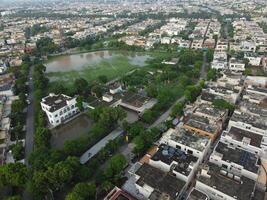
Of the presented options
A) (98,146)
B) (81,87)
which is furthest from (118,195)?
(81,87)

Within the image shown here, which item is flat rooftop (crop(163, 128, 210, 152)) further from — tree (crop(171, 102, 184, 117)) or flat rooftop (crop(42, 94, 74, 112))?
flat rooftop (crop(42, 94, 74, 112))

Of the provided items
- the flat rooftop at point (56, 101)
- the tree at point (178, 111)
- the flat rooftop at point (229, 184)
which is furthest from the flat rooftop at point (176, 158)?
the flat rooftop at point (56, 101)

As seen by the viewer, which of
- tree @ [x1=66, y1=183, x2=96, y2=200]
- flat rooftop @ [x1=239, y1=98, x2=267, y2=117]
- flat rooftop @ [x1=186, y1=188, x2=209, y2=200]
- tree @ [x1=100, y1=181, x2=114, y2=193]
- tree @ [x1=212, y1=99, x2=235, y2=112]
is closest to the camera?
flat rooftop @ [x1=186, y1=188, x2=209, y2=200]

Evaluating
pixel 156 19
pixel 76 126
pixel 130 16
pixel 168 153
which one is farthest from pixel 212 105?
pixel 130 16

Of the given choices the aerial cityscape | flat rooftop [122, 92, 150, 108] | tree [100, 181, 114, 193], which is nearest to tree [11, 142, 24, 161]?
the aerial cityscape

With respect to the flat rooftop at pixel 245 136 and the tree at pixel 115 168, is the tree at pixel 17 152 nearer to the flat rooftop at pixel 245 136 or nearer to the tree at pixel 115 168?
the tree at pixel 115 168

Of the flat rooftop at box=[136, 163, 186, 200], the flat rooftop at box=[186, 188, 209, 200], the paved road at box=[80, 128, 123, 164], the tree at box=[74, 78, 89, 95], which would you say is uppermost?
the flat rooftop at box=[186, 188, 209, 200]
